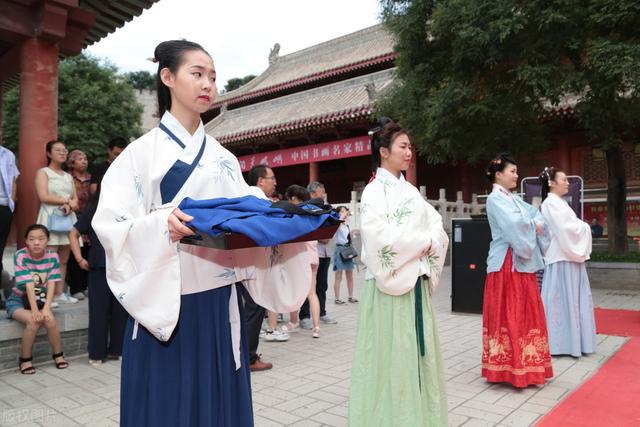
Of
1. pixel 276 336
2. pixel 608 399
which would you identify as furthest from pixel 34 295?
pixel 608 399

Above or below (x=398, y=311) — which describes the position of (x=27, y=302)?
below

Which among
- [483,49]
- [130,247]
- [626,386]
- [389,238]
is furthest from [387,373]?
[483,49]

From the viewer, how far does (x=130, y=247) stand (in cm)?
170

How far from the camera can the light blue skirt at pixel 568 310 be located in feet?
16.1

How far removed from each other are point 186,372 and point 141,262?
16.7 inches

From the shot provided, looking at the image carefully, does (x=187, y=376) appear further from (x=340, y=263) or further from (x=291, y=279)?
(x=340, y=263)

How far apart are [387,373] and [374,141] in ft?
4.43

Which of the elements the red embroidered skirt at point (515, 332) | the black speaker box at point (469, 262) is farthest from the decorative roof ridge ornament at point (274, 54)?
the red embroidered skirt at point (515, 332)

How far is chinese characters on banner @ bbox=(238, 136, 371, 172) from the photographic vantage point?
599 inches

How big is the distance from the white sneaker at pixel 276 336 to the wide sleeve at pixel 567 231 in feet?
10.2

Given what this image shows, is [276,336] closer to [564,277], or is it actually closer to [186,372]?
[564,277]

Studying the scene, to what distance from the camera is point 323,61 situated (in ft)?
74.3

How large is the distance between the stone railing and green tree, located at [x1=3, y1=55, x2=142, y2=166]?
11827 mm

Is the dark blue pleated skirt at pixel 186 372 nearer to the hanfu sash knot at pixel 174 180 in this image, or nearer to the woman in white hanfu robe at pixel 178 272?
the woman in white hanfu robe at pixel 178 272
